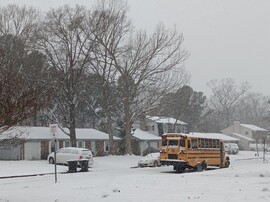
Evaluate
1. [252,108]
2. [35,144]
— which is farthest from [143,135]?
[252,108]

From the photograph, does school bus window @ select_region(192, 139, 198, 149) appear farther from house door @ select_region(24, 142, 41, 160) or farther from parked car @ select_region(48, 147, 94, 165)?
house door @ select_region(24, 142, 41, 160)

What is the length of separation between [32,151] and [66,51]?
10.9 metres

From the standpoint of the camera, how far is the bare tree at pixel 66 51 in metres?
46.7

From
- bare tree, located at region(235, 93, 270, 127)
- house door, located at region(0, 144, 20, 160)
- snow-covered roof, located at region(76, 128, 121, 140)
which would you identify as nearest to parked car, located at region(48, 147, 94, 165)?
house door, located at region(0, 144, 20, 160)

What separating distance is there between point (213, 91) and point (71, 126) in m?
84.1

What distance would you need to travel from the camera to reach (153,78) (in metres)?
51.3

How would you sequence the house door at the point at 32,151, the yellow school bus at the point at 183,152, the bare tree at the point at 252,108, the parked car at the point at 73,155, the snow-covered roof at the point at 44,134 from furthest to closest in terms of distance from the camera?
the bare tree at the point at 252,108 < the house door at the point at 32,151 < the snow-covered roof at the point at 44,134 < the parked car at the point at 73,155 < the yellow school bus at the point at 183,152

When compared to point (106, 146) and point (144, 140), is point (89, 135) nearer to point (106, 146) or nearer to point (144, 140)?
point (106, 146)

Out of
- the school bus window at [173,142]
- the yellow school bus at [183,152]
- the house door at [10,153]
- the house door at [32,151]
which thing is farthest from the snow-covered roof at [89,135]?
the school bus window at [173,142]

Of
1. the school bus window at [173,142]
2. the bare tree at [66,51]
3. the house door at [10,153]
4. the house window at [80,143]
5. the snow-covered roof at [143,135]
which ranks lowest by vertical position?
the house door at [10,153]

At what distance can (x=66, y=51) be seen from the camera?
47312 millimetres

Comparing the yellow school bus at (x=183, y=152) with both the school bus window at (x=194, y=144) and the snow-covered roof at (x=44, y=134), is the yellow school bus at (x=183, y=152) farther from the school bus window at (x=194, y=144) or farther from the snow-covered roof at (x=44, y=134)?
the snow-covered roof at (x=44, y=134)

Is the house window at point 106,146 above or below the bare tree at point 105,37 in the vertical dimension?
below

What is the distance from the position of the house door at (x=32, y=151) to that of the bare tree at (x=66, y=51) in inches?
158
